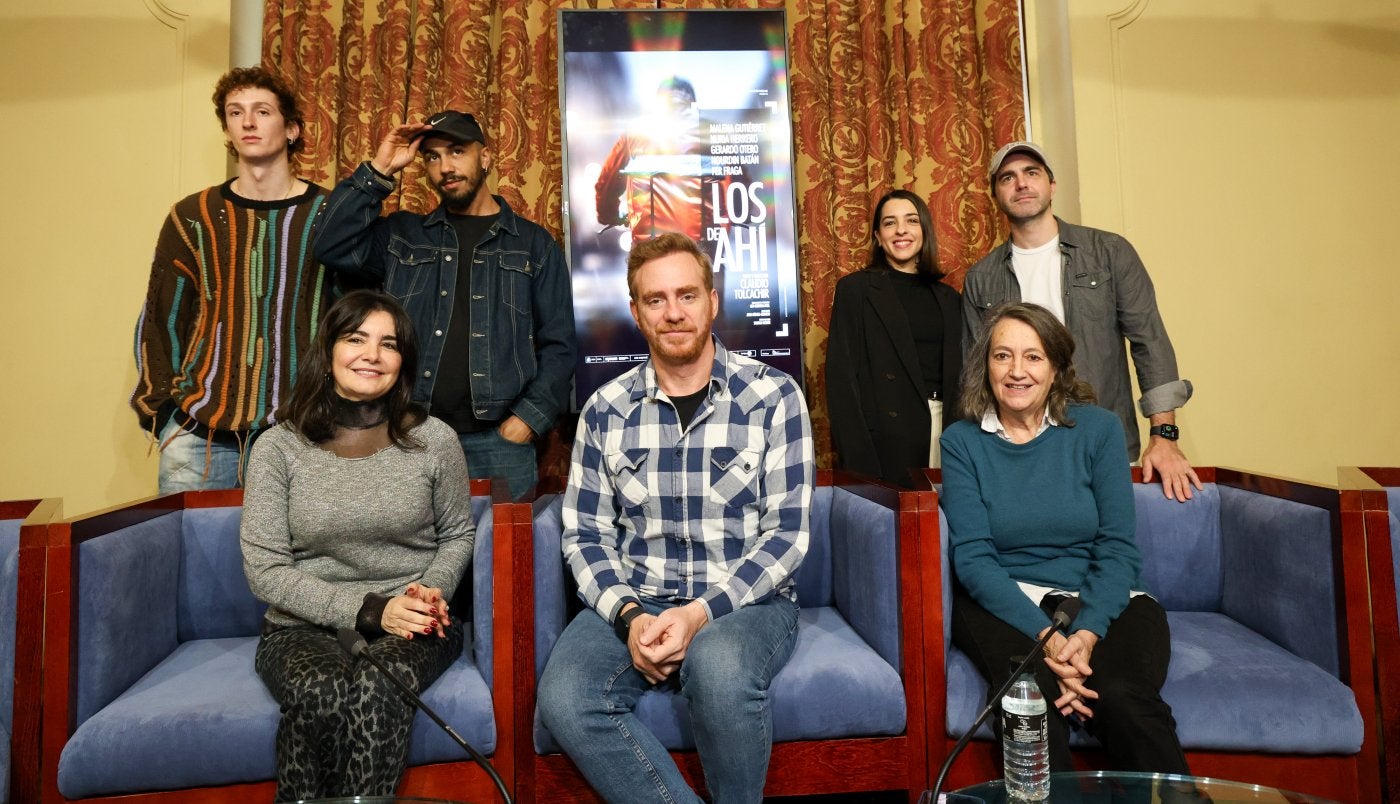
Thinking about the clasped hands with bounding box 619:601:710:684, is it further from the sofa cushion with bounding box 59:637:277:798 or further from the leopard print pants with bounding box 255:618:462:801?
the sofa cushion with bounding box 59:637:277:798

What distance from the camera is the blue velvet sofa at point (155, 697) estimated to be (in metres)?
1.63

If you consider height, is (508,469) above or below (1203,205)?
below

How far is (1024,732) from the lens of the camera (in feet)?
5.27

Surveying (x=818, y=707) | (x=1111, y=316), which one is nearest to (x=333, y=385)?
(x=818, y=707)

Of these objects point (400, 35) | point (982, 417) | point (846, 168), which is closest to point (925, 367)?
point (982, 417)

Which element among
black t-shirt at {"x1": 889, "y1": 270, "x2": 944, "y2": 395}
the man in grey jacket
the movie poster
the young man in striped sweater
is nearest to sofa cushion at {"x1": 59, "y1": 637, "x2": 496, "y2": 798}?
the young man in striped sweater

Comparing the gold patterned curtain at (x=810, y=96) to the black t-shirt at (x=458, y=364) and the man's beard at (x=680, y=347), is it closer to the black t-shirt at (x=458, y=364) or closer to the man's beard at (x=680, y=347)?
the black t-shirt at (x=458, y=364)

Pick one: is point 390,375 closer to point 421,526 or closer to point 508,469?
point 421,526

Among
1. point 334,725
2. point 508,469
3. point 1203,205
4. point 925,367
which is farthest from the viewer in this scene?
point 1203,205

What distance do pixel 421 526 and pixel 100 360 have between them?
2008 millimetres

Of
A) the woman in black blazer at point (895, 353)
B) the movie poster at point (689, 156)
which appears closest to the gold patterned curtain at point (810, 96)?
the movie poster at point (689, 156)

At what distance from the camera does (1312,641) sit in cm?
185

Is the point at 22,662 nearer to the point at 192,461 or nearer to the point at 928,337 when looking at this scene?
the point at 192,461

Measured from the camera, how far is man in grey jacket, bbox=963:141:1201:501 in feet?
8.26
